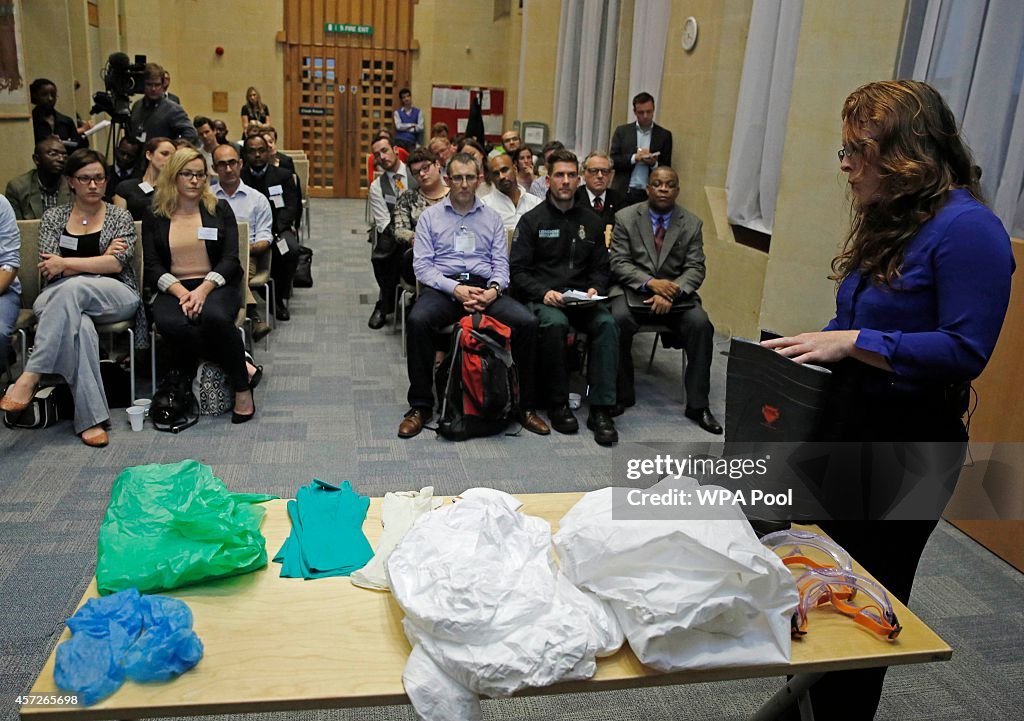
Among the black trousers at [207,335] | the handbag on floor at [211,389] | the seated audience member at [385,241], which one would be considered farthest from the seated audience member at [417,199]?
the handbag on floor at [211,389]

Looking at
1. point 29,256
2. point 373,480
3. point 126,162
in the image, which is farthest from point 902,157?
point 126,162

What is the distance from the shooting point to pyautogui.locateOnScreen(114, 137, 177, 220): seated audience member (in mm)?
5402

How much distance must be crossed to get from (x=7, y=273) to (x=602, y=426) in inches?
122

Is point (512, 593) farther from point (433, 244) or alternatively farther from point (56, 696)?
point (433, 244)

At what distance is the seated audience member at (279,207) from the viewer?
6.34 m

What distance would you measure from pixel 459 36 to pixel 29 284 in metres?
11.6

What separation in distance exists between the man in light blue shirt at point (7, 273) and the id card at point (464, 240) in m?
2.28

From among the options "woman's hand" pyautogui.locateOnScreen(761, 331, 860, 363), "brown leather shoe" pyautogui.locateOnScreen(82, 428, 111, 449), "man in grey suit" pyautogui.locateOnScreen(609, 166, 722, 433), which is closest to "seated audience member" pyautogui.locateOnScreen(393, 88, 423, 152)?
"man in grey suit" pyautogui.locateOnScreen(609, 166, 722, 433)

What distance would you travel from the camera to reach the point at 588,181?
6035 mm

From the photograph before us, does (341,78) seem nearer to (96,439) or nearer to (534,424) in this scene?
(534,424)

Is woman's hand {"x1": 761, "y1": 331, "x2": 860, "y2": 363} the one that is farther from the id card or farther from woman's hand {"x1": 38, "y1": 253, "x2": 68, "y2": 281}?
woman's hand {"x1": 38, "y1": 253, "x2": 68, "y2": 281}

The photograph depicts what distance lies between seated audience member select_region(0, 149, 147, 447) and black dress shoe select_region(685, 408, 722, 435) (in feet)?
10.0

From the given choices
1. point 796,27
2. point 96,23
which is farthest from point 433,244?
point 96,23

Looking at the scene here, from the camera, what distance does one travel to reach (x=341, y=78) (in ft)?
47.4
